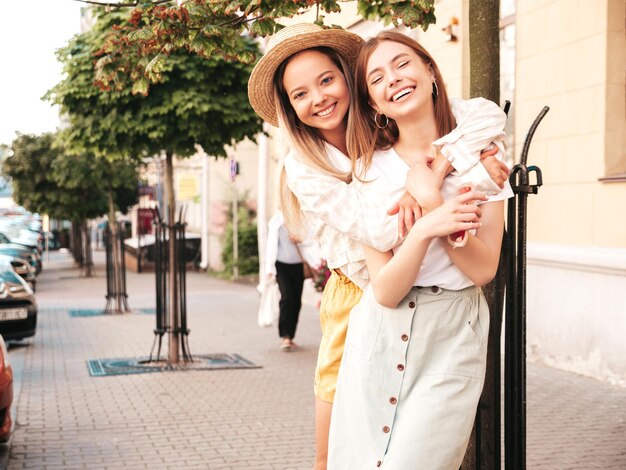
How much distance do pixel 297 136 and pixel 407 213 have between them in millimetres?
631

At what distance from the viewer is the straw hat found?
119 inches

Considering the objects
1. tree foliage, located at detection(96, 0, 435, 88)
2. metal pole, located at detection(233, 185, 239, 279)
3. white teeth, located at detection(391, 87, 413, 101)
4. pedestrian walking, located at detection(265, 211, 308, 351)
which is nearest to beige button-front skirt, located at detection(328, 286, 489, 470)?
white teeth, located at detection(391, 87, 413, 101)

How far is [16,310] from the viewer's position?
11.3 metres

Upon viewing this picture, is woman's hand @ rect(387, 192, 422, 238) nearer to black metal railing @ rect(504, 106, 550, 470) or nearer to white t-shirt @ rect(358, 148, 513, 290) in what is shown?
white t-shirt @ rect(358, 148, 513, 290)

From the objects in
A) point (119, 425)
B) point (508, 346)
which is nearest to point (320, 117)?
point (508, 346)

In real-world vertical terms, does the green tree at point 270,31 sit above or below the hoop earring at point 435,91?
above

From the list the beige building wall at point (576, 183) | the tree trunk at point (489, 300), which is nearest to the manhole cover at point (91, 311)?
the beige building wall at point (576, 183)

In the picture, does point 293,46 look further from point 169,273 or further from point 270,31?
point 169,273

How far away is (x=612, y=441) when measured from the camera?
626 centimetres

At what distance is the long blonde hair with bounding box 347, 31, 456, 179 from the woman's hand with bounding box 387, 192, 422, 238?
217mm

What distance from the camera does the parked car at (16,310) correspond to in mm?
11242

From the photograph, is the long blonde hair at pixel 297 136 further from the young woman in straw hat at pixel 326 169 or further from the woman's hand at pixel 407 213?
the woman's hand at pixel 407 213

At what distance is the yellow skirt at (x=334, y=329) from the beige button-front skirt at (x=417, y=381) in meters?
0.44

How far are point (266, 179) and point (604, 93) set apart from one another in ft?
38.3
